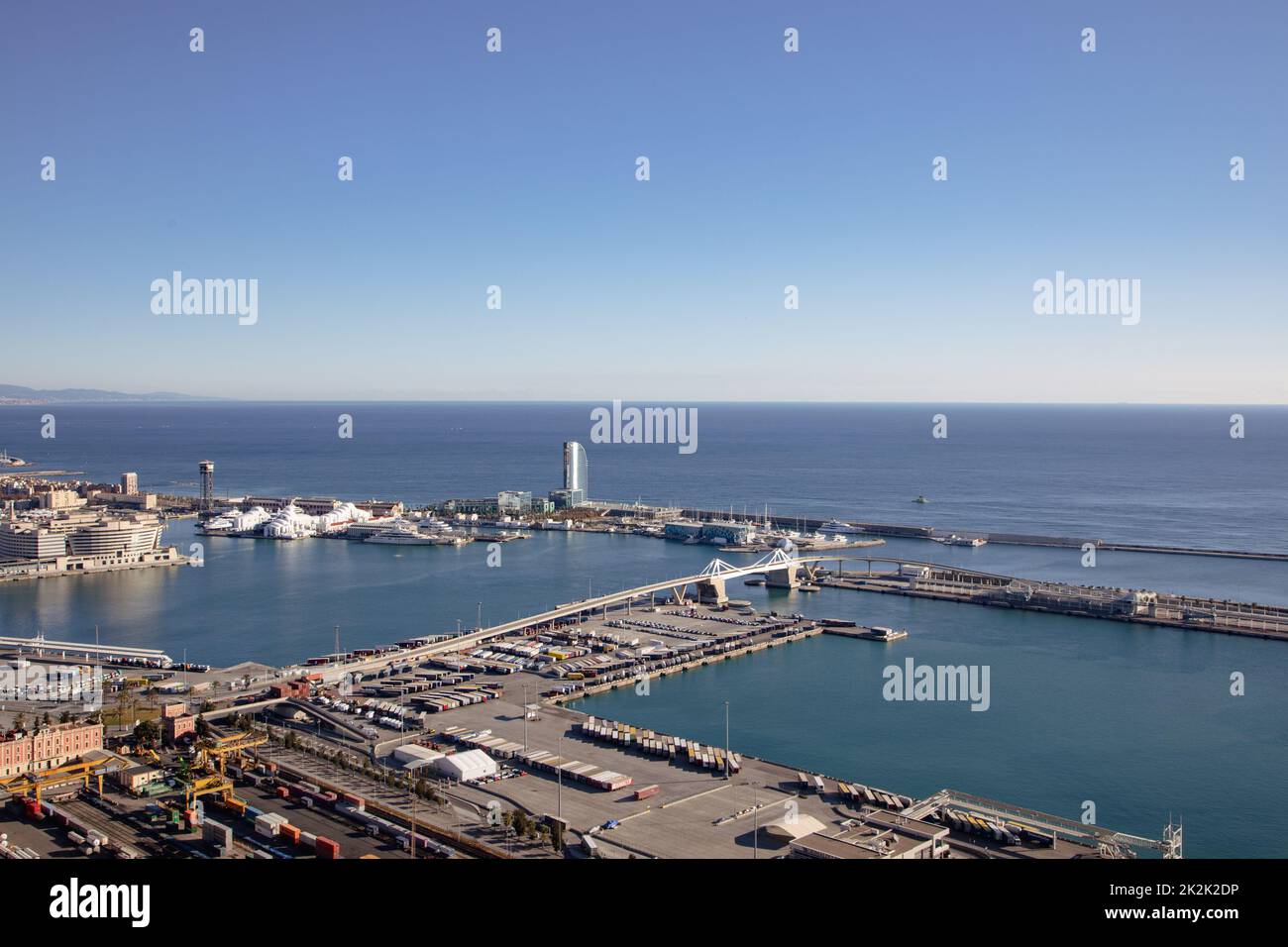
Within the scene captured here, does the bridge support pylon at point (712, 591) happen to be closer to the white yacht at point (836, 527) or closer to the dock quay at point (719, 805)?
the dock quay at point (719, 805)

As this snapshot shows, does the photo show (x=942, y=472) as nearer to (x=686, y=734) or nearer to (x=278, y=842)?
(x=686, y=734)

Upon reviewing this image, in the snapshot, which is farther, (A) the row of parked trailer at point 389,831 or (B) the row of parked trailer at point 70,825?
(A) the row of parked trailer at point 389,831

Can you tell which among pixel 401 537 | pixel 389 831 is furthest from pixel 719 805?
pixel 401 537

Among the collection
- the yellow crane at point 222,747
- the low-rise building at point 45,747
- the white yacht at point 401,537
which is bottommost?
the yellow crane at point 222,747

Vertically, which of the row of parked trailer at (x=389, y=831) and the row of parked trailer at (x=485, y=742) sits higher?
the row of parked trailer at (x=389, y=831)

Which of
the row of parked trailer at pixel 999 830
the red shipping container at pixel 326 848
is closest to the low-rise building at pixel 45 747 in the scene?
the red shipping container at pixel 326 848

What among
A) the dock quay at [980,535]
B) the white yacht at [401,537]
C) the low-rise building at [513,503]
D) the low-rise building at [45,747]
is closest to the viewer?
the low-rise building at [45,747]

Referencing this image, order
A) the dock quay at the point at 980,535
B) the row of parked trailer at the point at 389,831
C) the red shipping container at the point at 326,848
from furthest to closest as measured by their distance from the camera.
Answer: the dock quay at the point at 980,535 → the row of parked trailer at the point at 389,831 → the red shipping container at the point at 326,848
